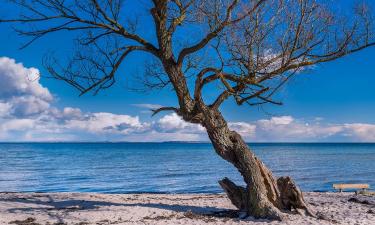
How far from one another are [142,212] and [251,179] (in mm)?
3525

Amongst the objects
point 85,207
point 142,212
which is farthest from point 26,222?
point 142,212

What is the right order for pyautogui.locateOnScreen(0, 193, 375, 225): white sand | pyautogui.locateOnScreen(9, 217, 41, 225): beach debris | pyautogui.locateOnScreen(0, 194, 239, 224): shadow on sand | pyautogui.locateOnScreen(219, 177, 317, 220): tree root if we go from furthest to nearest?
pyautogui.locateOnScreen(0, 194, 239, 224): shadow on sand < pyautogui.locateOnScreen(219, 177, 317, 220): tree root < pyautogui.locateOnScreen(0, 193, 375, 225): white sand < pyautogui.locateOnScreen(9, 217, 41, 225): beach debris

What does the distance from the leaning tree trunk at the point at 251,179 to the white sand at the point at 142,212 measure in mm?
546

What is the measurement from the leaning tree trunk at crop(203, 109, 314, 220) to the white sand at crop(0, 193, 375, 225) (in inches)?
21.5

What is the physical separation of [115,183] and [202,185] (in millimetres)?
7357

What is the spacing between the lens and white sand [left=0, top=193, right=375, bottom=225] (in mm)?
13234

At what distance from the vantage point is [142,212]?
47.4ft

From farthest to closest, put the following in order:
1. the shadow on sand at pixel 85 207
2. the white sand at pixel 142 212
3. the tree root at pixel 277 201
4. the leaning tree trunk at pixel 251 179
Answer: the shadow on sand at pixel 85 207
the leaning tree trunk at pixel 251 179
the tree root at pixel 277 201
the white sand at pixel 142 212

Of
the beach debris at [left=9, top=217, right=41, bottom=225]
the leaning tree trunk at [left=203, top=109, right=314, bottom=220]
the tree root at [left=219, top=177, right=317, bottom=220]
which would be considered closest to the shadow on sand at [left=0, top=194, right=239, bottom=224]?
the tree root at [left=219, top=177, right=317, bottom=220]

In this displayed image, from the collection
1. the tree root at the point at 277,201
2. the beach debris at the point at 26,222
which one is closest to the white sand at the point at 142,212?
the beach debris at the point at 26,222

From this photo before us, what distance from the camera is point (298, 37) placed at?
12.6 m

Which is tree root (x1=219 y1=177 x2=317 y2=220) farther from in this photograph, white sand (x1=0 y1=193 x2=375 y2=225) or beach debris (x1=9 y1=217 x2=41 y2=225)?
beach debris (x1=9 y1=217 x2=41 y2=225)

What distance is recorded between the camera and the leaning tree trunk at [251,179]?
13.7m

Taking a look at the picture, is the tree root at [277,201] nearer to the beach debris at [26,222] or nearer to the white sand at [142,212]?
the white sand at [142,212]
